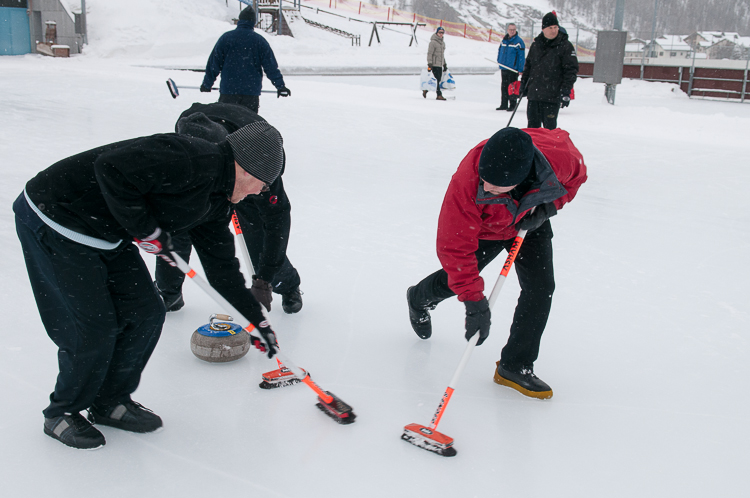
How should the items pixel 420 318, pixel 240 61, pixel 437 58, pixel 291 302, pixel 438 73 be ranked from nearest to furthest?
1. pixel 420 318
2. pixel 291 302
3. pixel 240 61
4. pixel 437 58
5. pixel 438 73

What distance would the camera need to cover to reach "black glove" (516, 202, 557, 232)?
237cm

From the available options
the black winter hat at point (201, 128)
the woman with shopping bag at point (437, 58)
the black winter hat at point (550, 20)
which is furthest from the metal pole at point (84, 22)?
the black winter hat at point (201, 128)

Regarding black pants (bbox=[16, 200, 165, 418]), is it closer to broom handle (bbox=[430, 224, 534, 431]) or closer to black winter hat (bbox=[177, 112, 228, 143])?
black winter hat (bbox=[177, 112, 228, 143])

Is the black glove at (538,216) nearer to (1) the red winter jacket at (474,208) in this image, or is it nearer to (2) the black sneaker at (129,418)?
(1) the red winter jacket at (474,208)

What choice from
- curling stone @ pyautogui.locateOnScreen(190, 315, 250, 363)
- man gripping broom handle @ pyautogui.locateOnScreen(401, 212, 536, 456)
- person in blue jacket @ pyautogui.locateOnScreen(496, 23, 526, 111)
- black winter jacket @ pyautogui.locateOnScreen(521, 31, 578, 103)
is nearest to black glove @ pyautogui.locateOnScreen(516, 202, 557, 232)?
man gripping broom handle @ pyautogui.locateOnScreen(401, 212, 536, 456)

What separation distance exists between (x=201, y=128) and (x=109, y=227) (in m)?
0.72

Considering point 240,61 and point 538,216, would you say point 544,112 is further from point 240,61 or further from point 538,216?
point 538,216

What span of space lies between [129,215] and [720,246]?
408 cm

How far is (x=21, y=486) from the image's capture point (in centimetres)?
186

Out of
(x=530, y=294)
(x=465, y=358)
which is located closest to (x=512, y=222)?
(x=530, y=294)

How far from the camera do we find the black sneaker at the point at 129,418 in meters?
2.13

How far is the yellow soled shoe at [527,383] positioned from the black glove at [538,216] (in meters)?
0.59

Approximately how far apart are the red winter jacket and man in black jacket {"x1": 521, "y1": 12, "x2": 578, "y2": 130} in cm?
501

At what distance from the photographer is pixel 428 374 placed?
2.67 m
